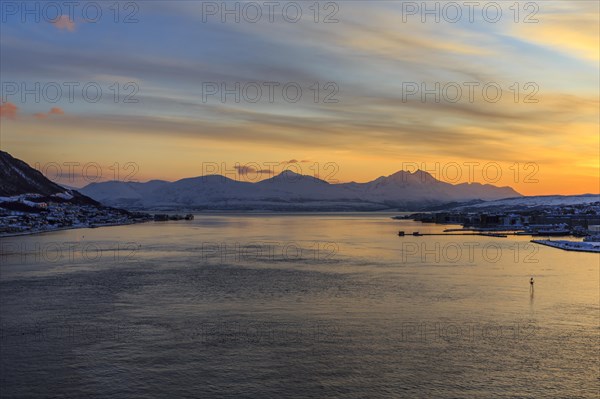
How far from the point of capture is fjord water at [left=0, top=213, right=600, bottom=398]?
1850cm

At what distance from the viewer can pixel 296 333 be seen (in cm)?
2438

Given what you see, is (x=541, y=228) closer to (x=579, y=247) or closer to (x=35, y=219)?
(x=579, y=247)

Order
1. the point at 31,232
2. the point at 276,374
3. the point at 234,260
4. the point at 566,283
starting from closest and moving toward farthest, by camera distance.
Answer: the point at 276,374 < the point at 566,283 < the point at 234,260 < the point at 31,232

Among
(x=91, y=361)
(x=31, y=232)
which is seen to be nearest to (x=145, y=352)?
(x=91, y=361)

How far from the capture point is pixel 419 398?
57.3 feet

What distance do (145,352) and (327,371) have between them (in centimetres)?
747

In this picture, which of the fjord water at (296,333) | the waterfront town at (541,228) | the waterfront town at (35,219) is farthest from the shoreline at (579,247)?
the waterfront town at (35,219)

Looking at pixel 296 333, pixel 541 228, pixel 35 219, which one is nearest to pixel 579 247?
pixel 541 228

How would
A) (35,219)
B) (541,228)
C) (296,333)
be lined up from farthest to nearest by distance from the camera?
(35,219) → (541,228) → (296,333)

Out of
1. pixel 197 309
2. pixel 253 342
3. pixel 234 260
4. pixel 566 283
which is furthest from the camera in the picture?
pixel 234 260

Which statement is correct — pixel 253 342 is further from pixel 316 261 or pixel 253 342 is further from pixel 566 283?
pixel 316 261

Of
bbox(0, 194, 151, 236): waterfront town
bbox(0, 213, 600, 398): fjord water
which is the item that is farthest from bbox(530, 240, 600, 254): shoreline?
bbox(0, 194, 151, 236): waterfront town

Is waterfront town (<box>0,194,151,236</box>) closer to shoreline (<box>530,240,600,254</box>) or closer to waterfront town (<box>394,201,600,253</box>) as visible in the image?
waterfront town (<box>394,201,600,253</box>)

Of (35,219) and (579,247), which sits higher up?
(35,219)
